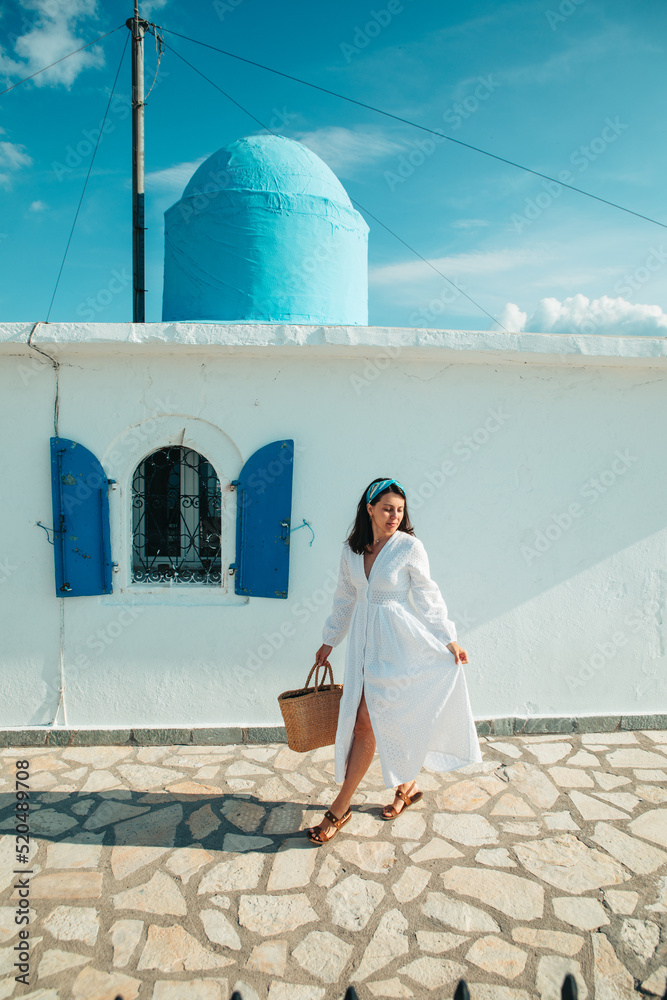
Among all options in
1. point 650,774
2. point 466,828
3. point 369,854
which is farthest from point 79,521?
point 650,774

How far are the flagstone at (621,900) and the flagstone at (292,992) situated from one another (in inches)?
57.1

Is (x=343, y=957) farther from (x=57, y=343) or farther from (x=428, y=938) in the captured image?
(x=57, y=343)

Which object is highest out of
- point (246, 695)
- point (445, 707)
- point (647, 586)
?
point (647, 586)

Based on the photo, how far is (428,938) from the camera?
2.77 m

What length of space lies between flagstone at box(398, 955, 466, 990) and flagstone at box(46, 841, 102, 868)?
170 centimetres

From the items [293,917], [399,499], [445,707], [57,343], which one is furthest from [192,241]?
[293,917]

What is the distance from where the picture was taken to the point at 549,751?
15.2ft

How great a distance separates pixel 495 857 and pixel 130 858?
1943 mm

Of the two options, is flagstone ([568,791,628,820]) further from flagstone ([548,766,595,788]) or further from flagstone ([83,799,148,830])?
flagstone ([83,799,148,830])

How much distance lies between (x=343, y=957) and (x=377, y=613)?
153cm

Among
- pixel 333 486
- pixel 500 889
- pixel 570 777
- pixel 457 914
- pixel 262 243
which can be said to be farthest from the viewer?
pixel 262 243

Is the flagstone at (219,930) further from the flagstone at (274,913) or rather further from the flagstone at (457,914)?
the flagstone at (457,914)

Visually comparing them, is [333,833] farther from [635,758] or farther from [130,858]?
[635,758]

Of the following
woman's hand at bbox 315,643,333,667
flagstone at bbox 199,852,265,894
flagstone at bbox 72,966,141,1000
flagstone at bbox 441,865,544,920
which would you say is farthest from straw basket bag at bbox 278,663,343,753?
flagstone at bbox 72,966,141,1000
